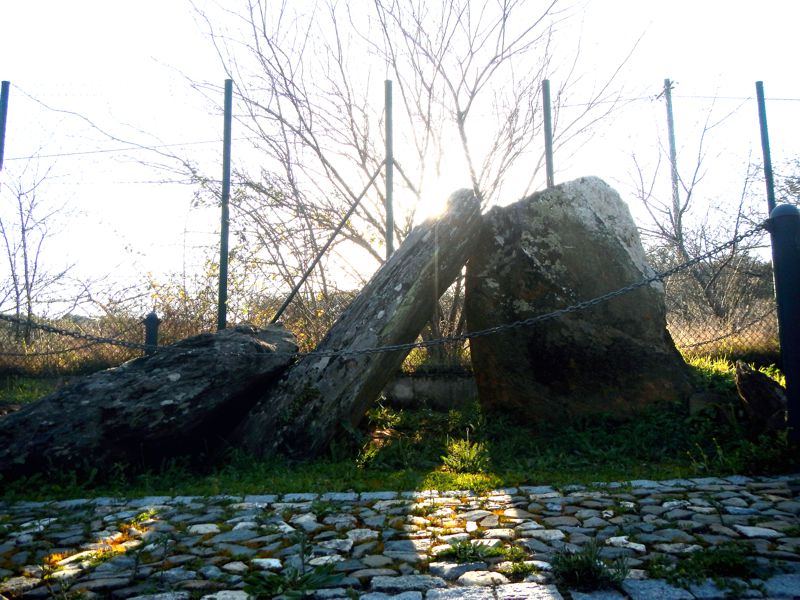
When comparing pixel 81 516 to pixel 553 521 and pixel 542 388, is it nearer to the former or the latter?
pixel 553 521

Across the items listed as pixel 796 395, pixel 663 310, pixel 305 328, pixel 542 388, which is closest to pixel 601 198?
Answer: pixel 663 310

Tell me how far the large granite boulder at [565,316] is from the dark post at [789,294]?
148cm

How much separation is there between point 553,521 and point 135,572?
75.3 inches

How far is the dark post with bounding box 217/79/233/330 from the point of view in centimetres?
716

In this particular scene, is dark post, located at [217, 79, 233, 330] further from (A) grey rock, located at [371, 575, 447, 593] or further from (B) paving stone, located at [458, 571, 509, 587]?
(B) paving stone, located at [458, 571, 509, 587]

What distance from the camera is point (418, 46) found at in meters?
7.81

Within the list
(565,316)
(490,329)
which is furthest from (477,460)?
(565,316)

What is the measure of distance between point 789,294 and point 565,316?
1.91m

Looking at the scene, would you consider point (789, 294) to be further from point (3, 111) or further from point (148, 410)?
point (3, 111)

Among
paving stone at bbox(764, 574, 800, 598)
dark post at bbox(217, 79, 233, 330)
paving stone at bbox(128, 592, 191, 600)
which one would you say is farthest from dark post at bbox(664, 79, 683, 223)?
paving stone at bbox(128, 592, 191, 600)

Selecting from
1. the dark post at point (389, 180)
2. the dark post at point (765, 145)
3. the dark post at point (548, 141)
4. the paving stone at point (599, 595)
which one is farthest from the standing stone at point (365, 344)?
the dark post at point (765, 145)

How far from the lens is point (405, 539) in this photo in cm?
320

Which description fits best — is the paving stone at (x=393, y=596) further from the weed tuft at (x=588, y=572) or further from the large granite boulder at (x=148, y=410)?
the large granite boulder at (x=148, y=410)

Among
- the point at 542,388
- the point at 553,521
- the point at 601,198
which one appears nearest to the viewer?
the point at 553,521
